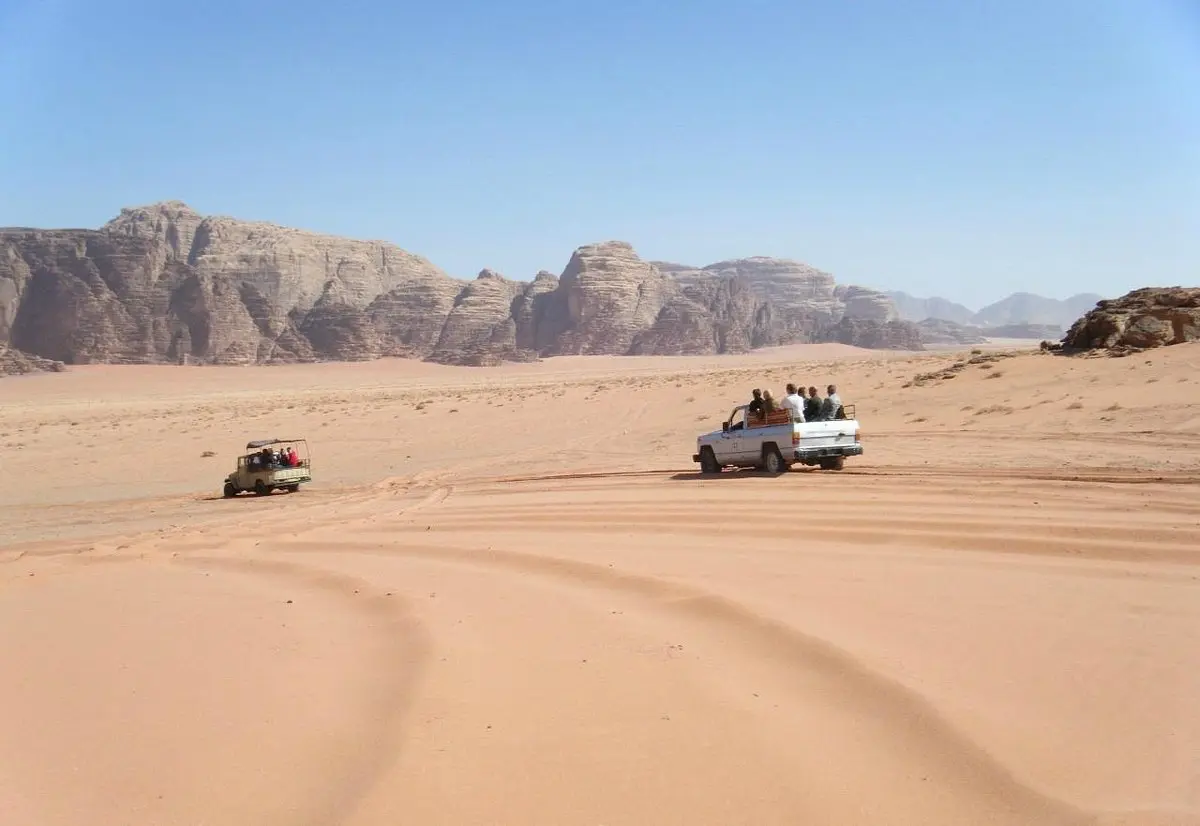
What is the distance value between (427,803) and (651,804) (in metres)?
0.87

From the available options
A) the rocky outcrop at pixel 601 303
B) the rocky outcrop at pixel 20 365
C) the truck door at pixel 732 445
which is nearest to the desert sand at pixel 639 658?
the truck door at pixel 732 445

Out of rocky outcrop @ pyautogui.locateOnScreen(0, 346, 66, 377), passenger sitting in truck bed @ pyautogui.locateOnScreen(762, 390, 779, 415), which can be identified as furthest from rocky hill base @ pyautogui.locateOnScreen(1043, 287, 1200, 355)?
rocky outcrop @ pyautogui.locateOnScreen(0, 346, 66, 377)

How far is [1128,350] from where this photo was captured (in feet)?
86.9

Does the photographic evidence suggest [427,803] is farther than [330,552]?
No

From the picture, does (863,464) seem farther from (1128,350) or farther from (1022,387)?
(1128,350)

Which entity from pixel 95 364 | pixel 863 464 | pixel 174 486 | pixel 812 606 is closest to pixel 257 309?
pixel 95 364

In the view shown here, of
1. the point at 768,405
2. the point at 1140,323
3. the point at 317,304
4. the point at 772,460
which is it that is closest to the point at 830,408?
the point at 768,405

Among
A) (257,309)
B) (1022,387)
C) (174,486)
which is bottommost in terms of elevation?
(174,486)

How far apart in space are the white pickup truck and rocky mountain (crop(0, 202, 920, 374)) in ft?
331

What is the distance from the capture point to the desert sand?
151 inches

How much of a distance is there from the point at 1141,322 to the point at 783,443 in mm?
17507

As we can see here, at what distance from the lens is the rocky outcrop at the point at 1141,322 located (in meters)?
26.4

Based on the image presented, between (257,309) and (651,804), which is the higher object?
(257,309)

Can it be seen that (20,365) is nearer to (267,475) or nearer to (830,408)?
(267,475)
